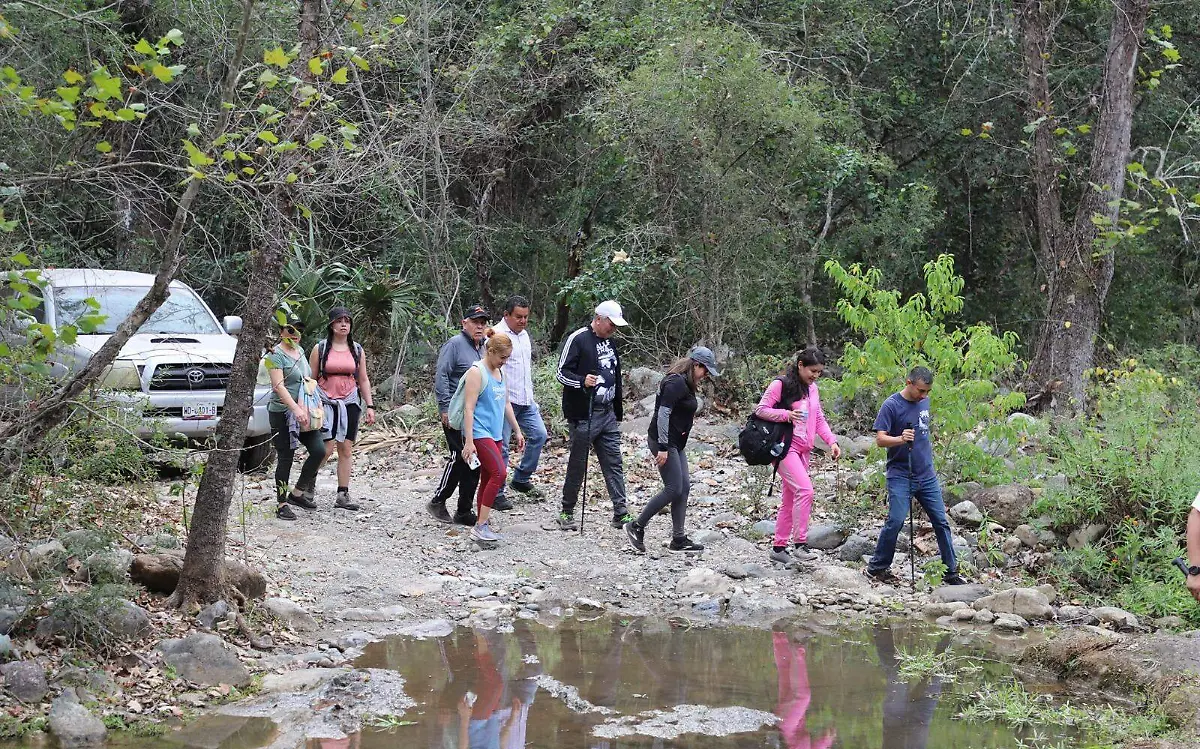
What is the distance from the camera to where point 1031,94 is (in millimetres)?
15555

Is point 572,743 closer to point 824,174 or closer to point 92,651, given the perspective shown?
point 92,651

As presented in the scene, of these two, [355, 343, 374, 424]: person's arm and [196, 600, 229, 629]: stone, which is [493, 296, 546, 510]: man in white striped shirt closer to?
[355, 343, 374, 424]: person's arm

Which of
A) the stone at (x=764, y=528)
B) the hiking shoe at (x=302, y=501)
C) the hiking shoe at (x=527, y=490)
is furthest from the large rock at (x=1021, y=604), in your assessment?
the hiking shoe at (x=302, y=501)

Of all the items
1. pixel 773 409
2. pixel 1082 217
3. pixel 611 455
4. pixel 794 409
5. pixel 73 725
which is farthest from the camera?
pixel 1082 217

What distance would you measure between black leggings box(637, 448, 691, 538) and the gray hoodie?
6.77ft

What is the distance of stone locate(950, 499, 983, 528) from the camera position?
1034cm

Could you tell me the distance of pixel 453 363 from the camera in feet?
34.2

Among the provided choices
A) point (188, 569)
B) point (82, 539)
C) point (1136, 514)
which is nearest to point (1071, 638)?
point (1136, 514)

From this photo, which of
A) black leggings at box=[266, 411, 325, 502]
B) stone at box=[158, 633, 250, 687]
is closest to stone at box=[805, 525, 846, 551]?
black leggings at box=[266, 411, 325, 502]

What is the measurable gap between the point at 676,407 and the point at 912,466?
6.30 feet

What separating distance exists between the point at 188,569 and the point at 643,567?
3764mm

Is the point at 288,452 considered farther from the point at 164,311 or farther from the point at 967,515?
the point at 967,515

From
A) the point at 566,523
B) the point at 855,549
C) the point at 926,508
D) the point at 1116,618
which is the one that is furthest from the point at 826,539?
the point at 1116,618

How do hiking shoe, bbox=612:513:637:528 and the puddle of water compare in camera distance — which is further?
hiking shoe, bbox=612:513:637:528
